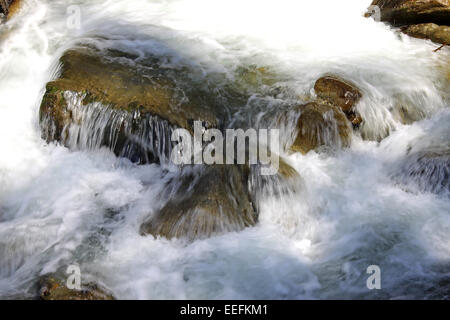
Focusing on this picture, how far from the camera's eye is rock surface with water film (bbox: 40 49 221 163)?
16.8ft

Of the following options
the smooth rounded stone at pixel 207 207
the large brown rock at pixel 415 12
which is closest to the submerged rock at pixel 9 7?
the smooth rounded stone at pixel 207 207

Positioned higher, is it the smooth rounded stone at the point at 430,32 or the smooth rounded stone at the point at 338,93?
the smooth rounded stone at the point at 430,32

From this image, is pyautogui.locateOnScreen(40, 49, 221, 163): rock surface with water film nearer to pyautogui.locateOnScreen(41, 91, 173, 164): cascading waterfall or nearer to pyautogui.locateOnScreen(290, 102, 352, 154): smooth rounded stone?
pyautogui.locateOnScreen(41, 91, 173, 164): cascading waterfall

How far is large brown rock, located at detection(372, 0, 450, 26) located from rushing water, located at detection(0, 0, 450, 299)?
283 mm

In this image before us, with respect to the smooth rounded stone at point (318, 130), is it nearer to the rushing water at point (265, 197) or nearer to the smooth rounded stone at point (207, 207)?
the rushing water at point (265, 197)

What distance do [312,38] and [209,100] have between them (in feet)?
9.65

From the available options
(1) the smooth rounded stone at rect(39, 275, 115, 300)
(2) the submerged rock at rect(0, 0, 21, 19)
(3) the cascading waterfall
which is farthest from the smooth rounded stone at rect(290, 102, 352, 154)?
(2) the submerged rock at rect(0, 0, 21, 19)

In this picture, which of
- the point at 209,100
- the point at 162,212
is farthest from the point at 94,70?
the point at 162,212

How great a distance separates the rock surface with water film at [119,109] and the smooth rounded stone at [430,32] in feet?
14.0

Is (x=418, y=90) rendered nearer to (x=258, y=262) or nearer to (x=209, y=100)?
(x=209, y=100)

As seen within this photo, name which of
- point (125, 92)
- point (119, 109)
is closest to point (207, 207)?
point (119, 109)

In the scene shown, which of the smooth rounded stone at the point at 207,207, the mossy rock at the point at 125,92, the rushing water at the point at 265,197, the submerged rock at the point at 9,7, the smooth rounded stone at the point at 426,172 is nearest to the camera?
the rushing water at the point at 265,197

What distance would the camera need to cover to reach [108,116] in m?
5.21

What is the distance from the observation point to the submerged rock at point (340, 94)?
567 cm
